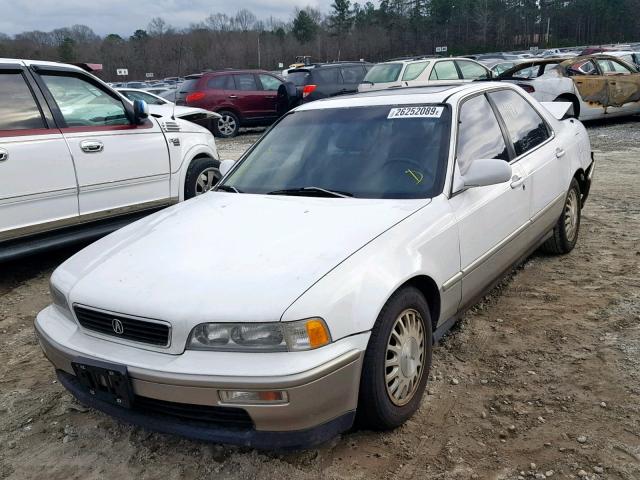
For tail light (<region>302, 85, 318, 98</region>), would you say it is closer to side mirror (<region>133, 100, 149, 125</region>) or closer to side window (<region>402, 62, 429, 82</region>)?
side window (<region>402, 62, 429, 82</region>)

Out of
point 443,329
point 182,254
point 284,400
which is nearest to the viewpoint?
point 284,400

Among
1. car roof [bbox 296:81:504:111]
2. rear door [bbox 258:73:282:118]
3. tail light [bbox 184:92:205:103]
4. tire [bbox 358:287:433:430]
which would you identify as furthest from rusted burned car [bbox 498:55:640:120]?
tire [bbox 358:287:433:430]

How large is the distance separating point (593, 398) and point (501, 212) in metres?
1.20

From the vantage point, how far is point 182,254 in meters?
2.66

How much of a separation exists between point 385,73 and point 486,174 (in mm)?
10625

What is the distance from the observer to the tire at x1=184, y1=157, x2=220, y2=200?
6.14 meters

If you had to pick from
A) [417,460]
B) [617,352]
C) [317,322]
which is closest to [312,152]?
[317,322]

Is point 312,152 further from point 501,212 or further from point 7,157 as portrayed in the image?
point 7,157

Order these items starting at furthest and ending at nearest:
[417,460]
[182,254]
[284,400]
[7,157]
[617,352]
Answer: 1. [7,157]
2. [617,352]
3. [182,254]
4. [417,460]
5. [284,400]

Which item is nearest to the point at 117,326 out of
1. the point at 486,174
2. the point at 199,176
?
the point at 486,174

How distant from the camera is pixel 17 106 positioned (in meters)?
4.70

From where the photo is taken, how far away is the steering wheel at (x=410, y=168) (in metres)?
3.15

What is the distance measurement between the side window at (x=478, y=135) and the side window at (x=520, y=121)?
0.64 feet

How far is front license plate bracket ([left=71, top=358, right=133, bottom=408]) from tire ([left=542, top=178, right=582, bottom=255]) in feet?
11.9
